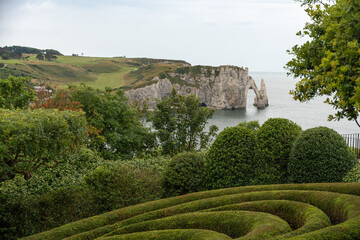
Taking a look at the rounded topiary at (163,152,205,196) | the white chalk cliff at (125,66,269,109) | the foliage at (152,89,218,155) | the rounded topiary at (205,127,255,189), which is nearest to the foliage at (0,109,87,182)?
the rounded topiary at (163,152,205,196)

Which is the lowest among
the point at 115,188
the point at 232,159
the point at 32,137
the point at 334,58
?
the point at 115,188

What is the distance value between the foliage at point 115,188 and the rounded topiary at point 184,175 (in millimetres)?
876

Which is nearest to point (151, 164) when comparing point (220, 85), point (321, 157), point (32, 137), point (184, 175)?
point (184, 175)

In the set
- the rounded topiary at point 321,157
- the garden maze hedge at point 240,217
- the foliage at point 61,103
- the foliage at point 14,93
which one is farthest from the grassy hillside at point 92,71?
the garden maze hedge at point 240,217

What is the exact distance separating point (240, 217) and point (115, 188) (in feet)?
17.5

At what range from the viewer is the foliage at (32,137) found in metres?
8.39

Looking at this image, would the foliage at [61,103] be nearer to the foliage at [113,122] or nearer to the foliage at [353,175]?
the foliage at [113,122]

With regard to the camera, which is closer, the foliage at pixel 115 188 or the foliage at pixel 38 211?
the foliage at pixel 38 211

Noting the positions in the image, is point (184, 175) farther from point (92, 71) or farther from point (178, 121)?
point (92, 71)

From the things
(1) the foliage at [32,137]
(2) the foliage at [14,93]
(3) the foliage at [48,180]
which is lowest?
(3) the foliage at [48,180]


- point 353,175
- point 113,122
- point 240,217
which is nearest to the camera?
point 240,217

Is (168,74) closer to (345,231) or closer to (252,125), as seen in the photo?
(252,125)

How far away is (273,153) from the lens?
1214 centimetres

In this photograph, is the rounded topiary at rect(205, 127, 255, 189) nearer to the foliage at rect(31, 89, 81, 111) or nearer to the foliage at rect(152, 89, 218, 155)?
the foliage at rect(152, 89, 218, 155)
